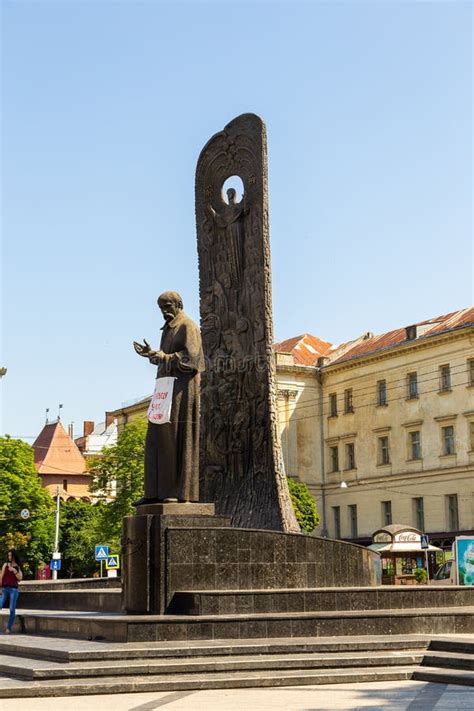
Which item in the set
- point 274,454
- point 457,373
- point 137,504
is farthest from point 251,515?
→ point 457,373

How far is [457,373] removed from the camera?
58094mm

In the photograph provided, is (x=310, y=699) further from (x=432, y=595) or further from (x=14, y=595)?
(x=14, y=595)

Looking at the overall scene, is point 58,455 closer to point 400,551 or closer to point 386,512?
point 386,512

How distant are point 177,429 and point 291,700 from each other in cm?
554

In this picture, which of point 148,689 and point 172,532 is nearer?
point 148,689

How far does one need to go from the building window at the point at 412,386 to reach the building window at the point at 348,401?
581cm

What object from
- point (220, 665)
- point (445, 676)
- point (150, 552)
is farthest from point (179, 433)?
point (445, 676)

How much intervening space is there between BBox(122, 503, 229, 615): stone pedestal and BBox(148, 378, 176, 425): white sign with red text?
1292 millimetres

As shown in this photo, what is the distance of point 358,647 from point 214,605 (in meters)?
2.12

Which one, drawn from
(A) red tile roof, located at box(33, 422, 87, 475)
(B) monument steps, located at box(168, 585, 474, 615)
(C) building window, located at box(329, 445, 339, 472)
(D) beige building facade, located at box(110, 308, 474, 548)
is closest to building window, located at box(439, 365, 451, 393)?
(D) beige building facade, located at box(110, 308, 474, 548)

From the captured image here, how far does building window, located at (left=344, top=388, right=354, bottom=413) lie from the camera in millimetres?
66938

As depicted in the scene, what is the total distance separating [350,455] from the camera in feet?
220

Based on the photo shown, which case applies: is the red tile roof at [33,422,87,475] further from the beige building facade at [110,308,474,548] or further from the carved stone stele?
the carved stone stele

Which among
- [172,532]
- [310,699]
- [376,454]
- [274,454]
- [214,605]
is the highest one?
[376,454]
